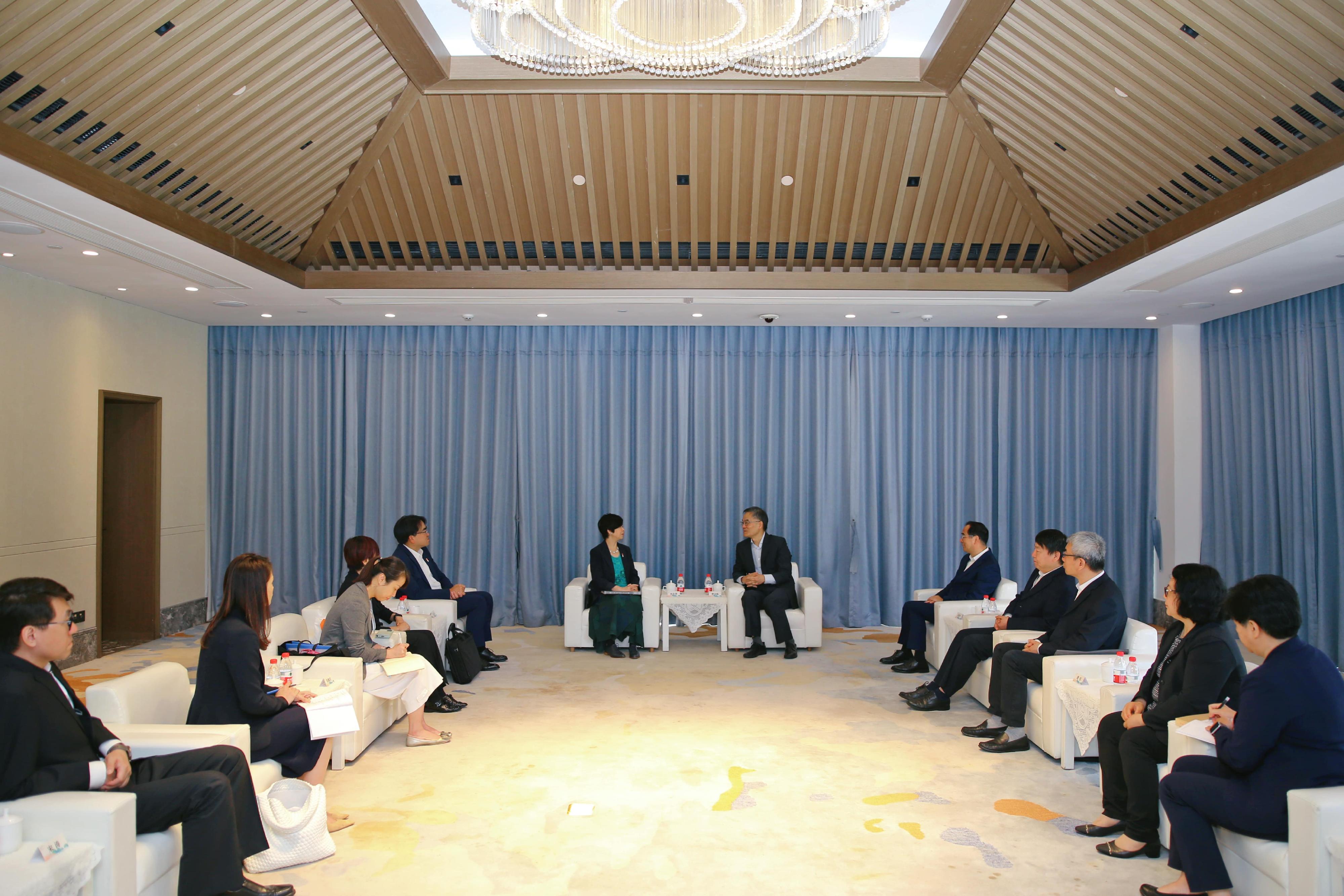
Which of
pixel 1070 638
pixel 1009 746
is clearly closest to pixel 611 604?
pixel 1009 746

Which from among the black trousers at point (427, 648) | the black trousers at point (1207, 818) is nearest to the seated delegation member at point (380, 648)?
the black trousers at point (427, 648)

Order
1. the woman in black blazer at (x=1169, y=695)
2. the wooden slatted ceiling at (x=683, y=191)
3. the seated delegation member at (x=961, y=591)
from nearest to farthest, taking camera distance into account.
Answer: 1. the woman in black blazer at (x=1169, y=695)
2. the wooden slatted ceiling at (x=683, y=191)
3. the seated delegation member at (x=961, y=591)

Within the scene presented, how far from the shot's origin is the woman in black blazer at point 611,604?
7590 millimetres

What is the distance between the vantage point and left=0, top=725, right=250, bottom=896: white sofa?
9.04 ft

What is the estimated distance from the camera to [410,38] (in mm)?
5285

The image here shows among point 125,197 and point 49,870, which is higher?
point 125,197

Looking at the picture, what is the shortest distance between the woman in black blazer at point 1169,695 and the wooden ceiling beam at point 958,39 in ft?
10.2

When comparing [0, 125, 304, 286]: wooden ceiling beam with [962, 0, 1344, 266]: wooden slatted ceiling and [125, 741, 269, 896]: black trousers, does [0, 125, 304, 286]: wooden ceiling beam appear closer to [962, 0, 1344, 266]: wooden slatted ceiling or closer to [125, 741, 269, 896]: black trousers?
[125, 741, 269, 896]: black trousers

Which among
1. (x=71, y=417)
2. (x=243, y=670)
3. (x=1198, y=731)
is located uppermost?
(x=71, y=417)

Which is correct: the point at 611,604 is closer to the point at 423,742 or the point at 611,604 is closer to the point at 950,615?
the point at 423,742

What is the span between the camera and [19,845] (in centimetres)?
267

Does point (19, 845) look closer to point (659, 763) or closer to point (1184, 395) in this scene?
point (659, 763)

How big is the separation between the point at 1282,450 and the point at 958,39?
4717 mm

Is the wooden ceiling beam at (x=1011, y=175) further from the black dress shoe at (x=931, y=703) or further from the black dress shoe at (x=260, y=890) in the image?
the black dress shoe at (x=260, y=890)
